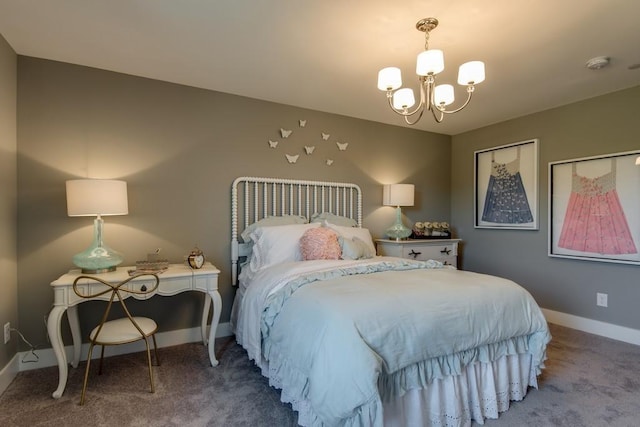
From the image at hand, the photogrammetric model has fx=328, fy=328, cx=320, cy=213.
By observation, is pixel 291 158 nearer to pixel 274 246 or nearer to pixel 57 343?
pixel 274 246

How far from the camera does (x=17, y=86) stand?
242 cm

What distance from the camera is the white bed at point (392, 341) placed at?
4.76 ft

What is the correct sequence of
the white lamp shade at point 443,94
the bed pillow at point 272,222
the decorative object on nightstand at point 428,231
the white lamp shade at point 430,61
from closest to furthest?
the white lamp shade at point 430,61, the white lamp shade at point 443,94, the bed pillow at point 272,222, the decorative object on nightstand at point 428,231

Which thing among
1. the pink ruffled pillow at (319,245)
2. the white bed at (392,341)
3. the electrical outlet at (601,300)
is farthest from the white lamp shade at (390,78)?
the electrical outlet at (601,300)

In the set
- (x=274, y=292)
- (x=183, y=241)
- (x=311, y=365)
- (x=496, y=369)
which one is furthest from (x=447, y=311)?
(x=183, y=241)

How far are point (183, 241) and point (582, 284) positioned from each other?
12.9 ft

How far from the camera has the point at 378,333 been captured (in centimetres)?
153

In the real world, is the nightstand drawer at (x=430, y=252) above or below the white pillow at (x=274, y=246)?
below

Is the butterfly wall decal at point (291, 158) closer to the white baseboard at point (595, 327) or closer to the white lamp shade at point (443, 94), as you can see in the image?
the white lamp shade at point (443, 94)

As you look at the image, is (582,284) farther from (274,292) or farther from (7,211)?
(7,211)

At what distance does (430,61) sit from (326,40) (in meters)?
0.77

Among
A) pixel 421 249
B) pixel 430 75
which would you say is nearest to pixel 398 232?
pixel 421 249

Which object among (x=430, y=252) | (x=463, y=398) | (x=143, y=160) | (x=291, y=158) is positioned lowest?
(x=463, y=398)

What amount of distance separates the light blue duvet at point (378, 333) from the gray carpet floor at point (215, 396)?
0.77ft
